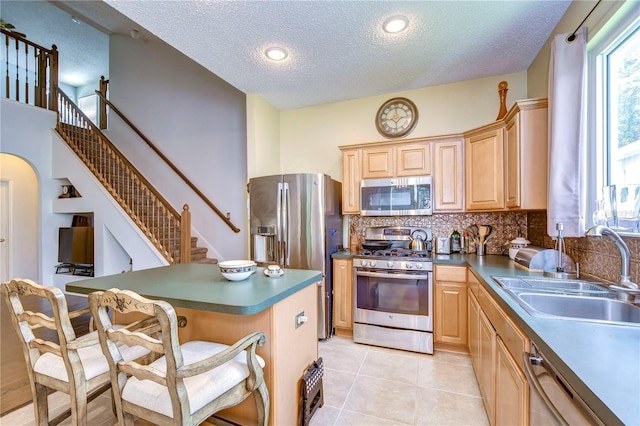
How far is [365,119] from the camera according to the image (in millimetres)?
3686

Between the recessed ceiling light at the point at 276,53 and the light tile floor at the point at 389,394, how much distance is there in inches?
115

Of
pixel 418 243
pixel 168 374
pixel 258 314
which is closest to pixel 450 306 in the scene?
pixel 418 243

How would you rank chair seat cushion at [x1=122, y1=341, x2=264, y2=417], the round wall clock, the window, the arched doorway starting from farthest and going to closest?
the arched doorway
the round wall clock
the window
chair seat cushion at [x1=122, y1=341, x2=264, y2=417]

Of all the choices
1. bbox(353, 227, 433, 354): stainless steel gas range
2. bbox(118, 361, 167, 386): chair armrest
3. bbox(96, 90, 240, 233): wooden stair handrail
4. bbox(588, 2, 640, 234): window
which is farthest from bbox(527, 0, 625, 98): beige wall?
bbox(96, 90, 240, 233): wooden stair handrail

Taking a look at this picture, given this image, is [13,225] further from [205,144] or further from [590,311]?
[590,311]

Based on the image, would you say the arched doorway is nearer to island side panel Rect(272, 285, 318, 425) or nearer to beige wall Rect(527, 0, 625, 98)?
island side panel Rect(272, 285, 318, 425)

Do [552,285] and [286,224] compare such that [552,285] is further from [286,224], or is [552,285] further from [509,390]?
[286,224]

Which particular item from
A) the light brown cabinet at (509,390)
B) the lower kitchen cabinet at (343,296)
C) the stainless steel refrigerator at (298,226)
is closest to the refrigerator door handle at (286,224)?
the stainless steel refrigerator at (298,226)

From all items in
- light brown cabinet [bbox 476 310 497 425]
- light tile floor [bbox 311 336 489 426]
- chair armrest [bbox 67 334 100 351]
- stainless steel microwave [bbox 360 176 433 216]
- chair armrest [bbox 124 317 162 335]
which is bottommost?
light tile floor [bbox 311 336 489 426]

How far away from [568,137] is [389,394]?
2204mm

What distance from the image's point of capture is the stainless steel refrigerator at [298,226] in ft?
9.94

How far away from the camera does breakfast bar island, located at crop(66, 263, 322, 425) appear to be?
4.49 ft

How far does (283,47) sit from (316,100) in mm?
1229

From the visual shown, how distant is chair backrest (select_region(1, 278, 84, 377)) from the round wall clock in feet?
11.1
